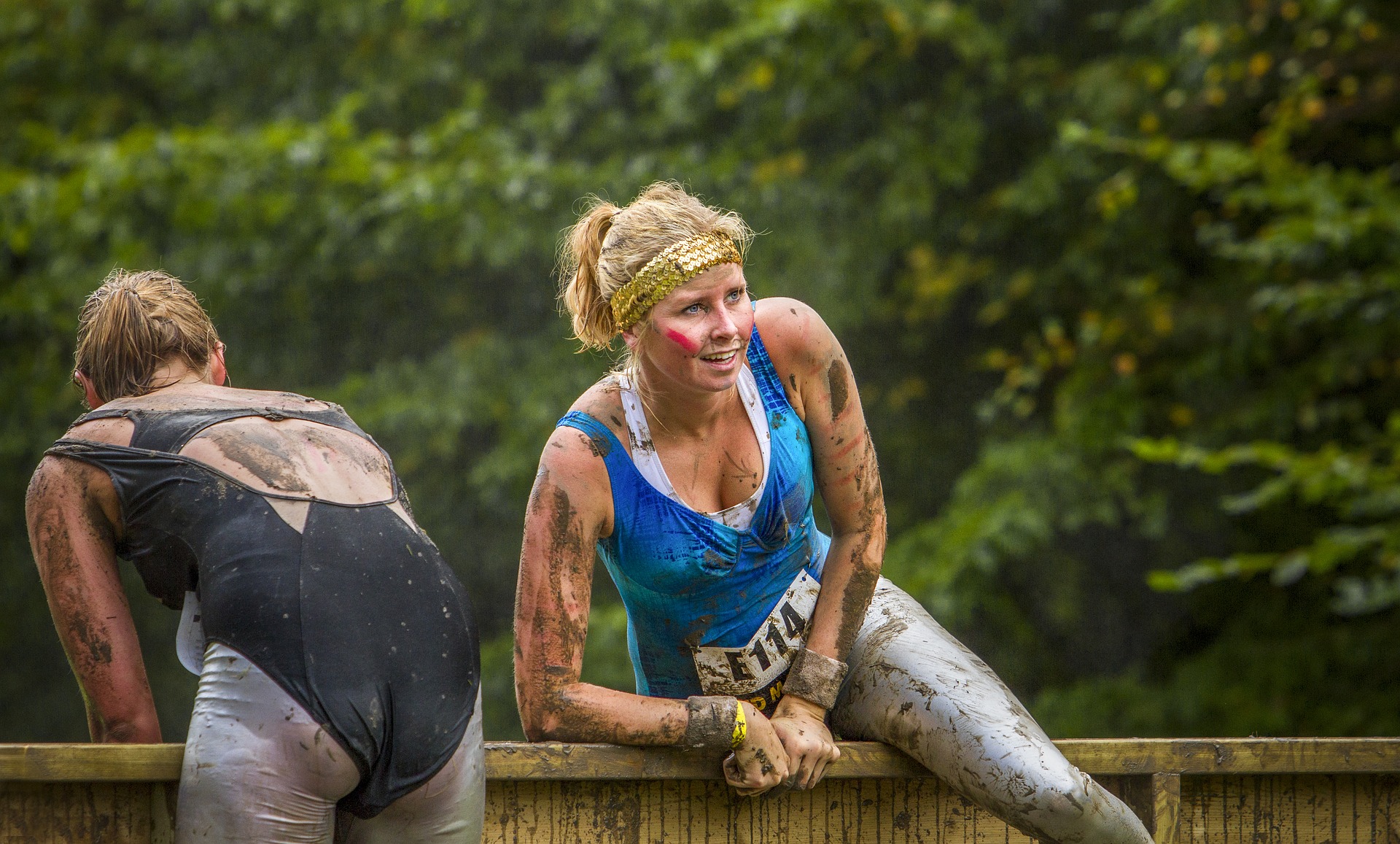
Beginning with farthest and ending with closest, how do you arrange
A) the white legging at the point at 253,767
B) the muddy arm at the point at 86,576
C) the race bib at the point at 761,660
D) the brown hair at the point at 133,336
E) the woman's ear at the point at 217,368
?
the race bib at the point at 761,660
the woman's ear at the point at 217,368
the brown hair at the point at 133,336
the muddy arm at the point at 86,576
the white legging at the point at 253,767

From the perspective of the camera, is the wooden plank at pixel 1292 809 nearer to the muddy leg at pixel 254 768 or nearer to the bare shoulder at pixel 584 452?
the bare shoulder at pixel 584 452

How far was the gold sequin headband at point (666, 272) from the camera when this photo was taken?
2461mm

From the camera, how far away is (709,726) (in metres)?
2.31

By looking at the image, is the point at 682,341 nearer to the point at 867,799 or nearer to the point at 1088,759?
the point at 867,799

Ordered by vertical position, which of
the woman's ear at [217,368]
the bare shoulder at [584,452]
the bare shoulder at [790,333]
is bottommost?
the bare shoulder at [584,452]

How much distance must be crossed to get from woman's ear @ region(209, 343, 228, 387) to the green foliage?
3.95 metres

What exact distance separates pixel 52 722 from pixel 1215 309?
8.61m

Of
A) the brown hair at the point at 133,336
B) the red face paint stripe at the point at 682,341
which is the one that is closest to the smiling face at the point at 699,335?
the red face paint stripe at the point at 682,341

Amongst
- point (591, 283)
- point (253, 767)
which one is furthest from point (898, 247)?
point (253, 767)

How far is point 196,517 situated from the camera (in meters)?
2.05

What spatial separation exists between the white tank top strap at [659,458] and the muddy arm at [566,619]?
92mm

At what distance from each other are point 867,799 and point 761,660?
33 centimetres

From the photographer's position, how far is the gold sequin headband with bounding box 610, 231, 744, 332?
2461 millimetres

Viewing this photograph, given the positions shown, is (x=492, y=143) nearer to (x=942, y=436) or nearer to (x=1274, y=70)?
(x=942, y=436)
